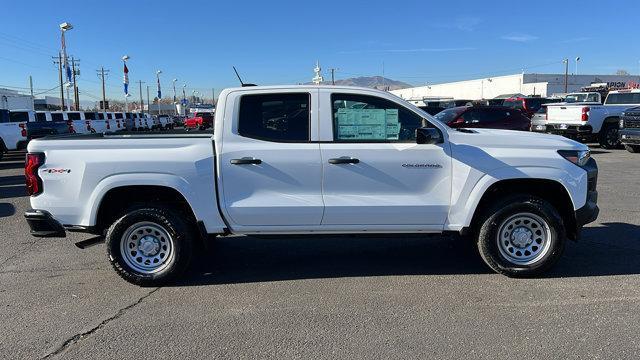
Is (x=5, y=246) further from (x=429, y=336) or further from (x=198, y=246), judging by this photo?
(x=429, y=336)

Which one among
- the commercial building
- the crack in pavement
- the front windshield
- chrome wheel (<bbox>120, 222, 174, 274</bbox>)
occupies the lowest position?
the crack in pavement

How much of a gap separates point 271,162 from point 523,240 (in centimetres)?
259

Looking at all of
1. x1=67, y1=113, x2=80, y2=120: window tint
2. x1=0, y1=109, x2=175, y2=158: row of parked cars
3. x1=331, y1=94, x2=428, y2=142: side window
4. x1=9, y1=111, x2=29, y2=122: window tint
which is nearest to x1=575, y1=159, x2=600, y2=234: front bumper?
x1=331, y1=94, x2=428, y2=142: side window

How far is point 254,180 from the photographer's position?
4.93m

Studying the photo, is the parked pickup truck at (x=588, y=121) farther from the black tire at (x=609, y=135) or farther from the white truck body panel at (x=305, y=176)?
the white truck body panel at (x=305, y=176)

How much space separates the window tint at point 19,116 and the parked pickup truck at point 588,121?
19.5 m

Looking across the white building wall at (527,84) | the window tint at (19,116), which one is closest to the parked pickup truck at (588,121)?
the window tint at (19,116)

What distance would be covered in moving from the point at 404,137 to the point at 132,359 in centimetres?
305

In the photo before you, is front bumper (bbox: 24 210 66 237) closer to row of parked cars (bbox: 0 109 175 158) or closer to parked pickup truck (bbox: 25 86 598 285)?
parked pickup truck (bbox: 25 86 598 285)

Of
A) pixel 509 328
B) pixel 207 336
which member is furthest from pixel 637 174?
pixel 207 336

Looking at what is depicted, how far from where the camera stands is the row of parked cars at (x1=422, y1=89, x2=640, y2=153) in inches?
610

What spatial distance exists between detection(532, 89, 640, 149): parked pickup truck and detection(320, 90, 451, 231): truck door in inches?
583

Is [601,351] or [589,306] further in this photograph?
[589,306]

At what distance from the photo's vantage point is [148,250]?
5.13m
